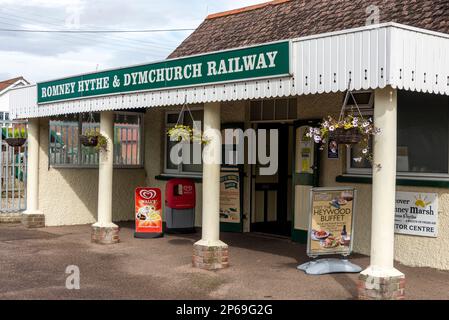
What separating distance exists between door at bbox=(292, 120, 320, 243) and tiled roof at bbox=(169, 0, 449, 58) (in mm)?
1979

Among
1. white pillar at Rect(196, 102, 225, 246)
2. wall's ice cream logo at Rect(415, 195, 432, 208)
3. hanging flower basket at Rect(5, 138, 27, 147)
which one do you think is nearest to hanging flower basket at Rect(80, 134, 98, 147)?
white pillar at Rect(196, 102, 225, 246)

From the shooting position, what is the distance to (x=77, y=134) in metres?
12.9

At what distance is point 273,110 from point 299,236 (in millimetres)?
2437

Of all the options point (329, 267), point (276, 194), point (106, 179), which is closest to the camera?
point (329, 267)

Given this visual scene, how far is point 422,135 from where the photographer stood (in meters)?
8.46

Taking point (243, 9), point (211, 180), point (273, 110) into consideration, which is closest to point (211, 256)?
point (211, 180)

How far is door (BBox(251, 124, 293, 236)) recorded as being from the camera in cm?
1145

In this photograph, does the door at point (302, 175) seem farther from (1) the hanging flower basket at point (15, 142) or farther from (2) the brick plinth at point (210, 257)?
(1) the hanging flower basket at point (15, 142)

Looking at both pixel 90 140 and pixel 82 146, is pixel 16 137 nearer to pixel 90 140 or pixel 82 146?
pixel 82 146

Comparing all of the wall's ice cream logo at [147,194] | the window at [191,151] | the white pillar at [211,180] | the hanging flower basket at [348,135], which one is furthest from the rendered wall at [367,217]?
the wall's ice cream logo at [147,194]

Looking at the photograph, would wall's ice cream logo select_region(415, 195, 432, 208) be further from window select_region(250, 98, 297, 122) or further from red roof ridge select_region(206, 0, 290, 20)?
red roof ridge select_region(206, 0, 290, 20)

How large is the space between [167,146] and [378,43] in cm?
788

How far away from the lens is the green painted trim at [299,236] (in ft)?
32.9

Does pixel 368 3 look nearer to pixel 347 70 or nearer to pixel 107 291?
pixel 347 70
